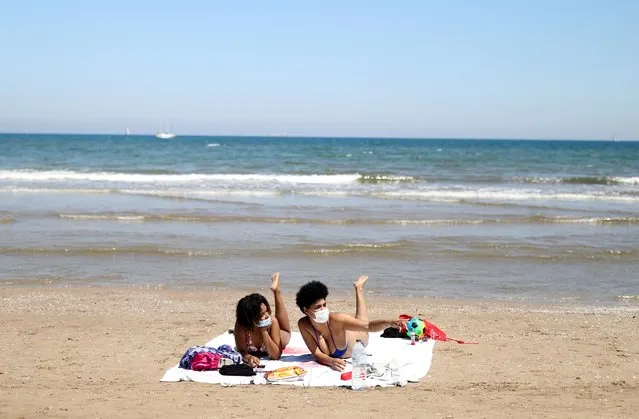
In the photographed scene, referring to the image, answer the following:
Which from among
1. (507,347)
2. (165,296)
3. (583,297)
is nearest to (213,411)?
(507,347)

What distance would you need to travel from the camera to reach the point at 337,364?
714 centimetres

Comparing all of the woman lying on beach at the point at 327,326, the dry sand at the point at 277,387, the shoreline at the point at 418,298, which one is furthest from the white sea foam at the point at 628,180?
the woman lying on beach at the point at 327,326

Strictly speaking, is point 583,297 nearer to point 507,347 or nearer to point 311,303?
point 507,347

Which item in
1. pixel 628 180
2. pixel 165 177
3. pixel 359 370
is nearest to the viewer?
pixel 359 370

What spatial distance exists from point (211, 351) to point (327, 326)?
115 centimetres

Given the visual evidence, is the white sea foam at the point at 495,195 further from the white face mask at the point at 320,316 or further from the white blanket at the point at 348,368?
the white face mask at the point at 320,316

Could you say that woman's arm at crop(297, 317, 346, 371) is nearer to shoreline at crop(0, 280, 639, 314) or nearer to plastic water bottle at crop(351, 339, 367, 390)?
plastic water bottle at crop(351, 339, 367, 390)

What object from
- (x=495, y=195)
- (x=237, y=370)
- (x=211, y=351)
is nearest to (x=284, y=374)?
(x=237, y=370)

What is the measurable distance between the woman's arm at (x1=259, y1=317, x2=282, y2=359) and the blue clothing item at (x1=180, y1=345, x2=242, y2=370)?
315 mm

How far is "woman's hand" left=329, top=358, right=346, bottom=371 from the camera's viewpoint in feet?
23.4

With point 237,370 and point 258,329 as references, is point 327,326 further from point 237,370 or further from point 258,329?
point 237,370

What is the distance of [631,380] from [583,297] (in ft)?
13.7

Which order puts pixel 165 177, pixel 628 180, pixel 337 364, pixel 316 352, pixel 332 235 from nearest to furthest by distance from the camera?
pixel 337 364, pixel 316 352, pixel 332 235, pixel 165 177, pixel 628 180

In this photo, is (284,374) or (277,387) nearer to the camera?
(277,387)
